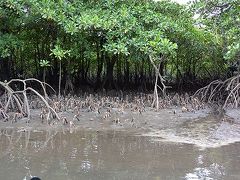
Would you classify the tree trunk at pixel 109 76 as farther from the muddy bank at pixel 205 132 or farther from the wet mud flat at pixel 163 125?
the muddy bank at pixel 205 132

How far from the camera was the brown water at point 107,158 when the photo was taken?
14.6 ft

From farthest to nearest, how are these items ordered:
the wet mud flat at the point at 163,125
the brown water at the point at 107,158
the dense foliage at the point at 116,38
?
the dense foliage at the point at 116,38 < the wet mud flat at the point at 163,125 < the brown water at the point at 107,158

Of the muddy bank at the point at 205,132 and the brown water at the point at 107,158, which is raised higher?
the muddy bank at the point at 205,132

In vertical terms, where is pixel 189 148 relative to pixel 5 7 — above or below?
below

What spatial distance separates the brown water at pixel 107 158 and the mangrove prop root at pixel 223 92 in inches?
105

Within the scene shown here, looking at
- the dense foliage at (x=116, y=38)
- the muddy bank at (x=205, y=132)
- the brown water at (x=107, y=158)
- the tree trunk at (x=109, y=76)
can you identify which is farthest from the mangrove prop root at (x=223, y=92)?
the brown water at (x=107, y=158)

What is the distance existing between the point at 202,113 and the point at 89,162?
3.88 m

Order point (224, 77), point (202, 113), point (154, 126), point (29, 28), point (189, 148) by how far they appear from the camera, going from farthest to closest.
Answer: point (224, 77) < point (29, 28) < point (202, 113) < point (154, 126) < point (189, 148)

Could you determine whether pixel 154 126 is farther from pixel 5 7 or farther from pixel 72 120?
pixel 5 7

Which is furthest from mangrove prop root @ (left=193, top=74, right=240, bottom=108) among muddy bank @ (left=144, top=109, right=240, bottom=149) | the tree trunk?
the tree trunk

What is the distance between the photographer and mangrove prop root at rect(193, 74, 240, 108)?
8344 mm

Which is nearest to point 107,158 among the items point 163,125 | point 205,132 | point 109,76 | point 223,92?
point 205,132

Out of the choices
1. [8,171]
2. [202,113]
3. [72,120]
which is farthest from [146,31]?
[8,171]

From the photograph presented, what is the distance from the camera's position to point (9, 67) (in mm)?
10125
